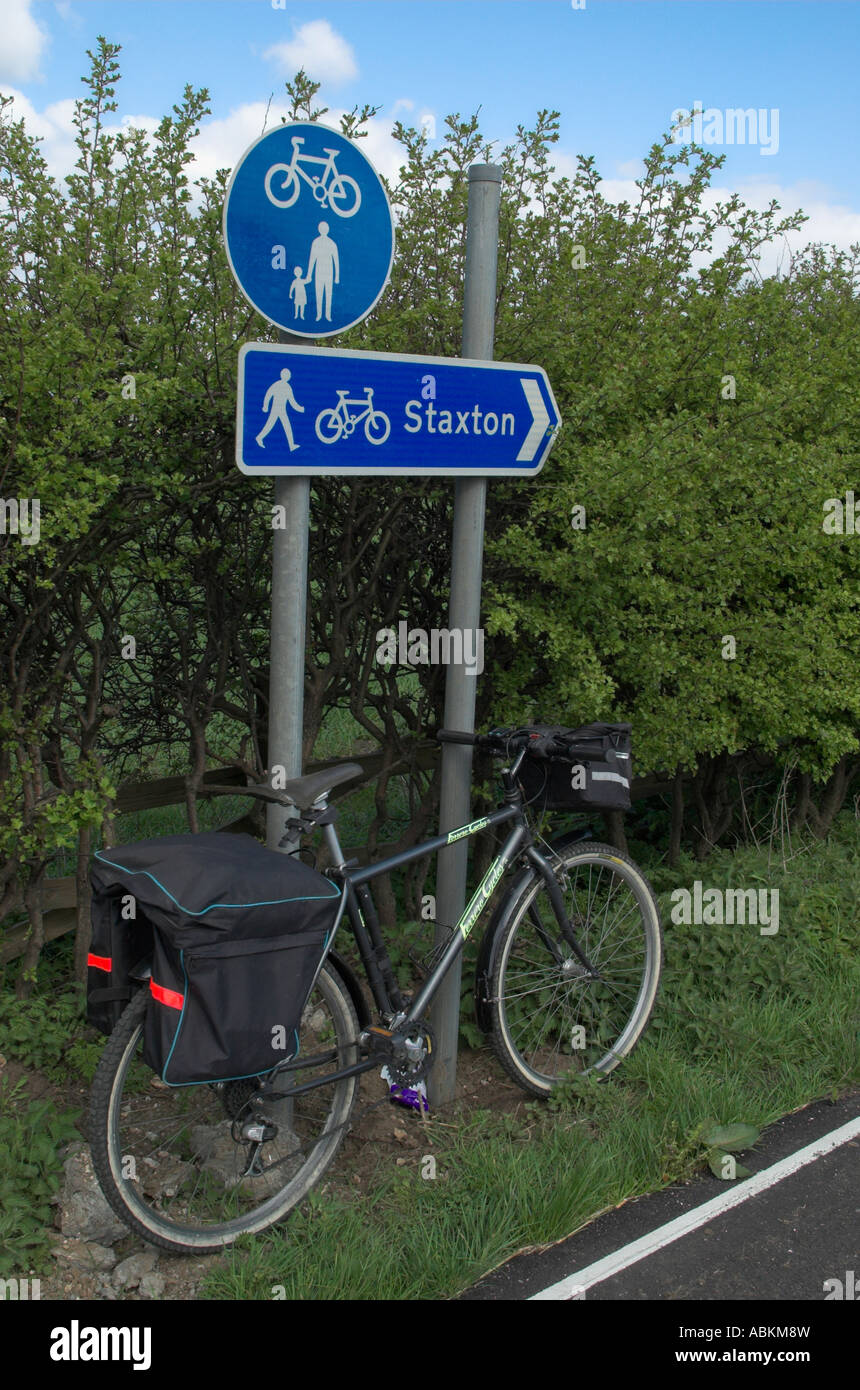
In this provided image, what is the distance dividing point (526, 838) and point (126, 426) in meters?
1.80

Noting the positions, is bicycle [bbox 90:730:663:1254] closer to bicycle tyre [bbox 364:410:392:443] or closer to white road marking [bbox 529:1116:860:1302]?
white road marking [bbox 529:1116:860:1302]

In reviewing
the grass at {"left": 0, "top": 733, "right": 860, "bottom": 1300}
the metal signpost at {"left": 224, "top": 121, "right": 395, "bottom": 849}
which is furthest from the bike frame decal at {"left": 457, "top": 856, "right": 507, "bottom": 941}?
the metal signpost at {"left": 224, "top": 121, "right": 395, "bottom": 849}

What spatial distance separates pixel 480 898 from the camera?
3.66 metres

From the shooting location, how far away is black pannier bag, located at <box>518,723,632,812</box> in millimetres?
3691

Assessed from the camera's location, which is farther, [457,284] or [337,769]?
[457,284]

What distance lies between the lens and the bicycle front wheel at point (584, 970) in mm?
3918

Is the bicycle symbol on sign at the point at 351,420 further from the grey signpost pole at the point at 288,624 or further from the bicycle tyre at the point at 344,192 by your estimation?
the bicycle tyre at the point at 344,192

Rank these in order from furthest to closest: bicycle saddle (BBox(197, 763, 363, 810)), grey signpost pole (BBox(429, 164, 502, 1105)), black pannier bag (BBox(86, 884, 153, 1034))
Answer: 1. grey signpost pole (BBox(429, 164, 502, 1105))
2. bicycle saddle (BBox(197, 763, 363, 810))
3. black pannier bag (BBox(86, 884, 153, 1034))

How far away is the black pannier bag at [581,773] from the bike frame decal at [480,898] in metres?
0.26

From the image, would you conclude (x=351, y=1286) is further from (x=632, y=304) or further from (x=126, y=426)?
(x=632, y=304)

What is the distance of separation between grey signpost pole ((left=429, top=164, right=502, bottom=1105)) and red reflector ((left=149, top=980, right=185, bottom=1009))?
1187 mm

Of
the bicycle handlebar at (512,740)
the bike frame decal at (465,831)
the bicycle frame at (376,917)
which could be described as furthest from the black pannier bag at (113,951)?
the bicycle handlebar at (512,740)

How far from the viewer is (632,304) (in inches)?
169
